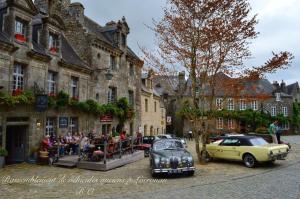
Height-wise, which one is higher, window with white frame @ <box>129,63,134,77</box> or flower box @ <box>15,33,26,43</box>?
window with white frame @ <box>129,63,134,77</box>

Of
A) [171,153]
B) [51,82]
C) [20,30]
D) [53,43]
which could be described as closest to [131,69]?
[53,43]

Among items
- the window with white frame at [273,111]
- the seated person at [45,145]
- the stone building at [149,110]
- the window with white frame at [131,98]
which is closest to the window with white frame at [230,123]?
the window with white frame at [273,111]

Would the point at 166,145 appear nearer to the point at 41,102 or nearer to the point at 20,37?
the point at 41,102

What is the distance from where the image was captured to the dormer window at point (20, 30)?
53.3 ft

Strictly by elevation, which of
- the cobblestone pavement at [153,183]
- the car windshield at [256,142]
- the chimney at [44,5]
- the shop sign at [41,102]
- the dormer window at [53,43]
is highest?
the chimney at [44,5]

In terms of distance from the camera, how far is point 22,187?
1098 centimetres

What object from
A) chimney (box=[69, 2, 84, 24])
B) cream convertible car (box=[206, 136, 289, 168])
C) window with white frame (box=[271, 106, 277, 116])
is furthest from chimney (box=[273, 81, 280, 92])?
cream convertible car (box=[206, 136, 289, 168])

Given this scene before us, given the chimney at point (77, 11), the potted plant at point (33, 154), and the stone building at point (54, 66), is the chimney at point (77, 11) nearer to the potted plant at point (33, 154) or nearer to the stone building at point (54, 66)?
the stone building at point (54, 66)

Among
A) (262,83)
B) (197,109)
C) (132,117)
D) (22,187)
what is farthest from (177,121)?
(22,187)

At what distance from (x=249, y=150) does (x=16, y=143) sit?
40.3 feet

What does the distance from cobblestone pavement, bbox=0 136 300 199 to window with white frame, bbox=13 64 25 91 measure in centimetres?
415

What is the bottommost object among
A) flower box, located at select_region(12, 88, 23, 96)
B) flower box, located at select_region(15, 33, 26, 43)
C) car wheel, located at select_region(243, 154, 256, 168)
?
car wheel, located at select_region(243, 154, 256, 168)

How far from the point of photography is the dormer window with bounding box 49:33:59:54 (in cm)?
1920

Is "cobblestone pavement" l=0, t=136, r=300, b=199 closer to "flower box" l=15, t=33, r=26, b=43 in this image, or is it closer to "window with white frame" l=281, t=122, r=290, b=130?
"flower box" l=15, t=33, r=26, b=43
